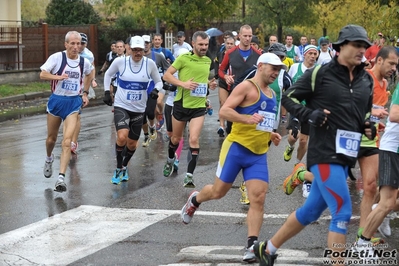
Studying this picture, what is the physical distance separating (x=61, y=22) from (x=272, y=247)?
3358cm

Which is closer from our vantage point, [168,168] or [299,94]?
[299,94]

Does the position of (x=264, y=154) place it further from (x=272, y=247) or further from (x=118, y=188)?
(x=118, y=188)

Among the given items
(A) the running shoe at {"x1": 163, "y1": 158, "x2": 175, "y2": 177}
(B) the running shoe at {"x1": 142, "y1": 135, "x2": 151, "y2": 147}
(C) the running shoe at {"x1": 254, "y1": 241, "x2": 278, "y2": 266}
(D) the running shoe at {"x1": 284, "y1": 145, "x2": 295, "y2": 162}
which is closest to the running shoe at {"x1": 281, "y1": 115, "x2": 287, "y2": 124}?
(B) the running shoe at {"x1": 142, "y1": 135, "x2": 151, "y2": 147}

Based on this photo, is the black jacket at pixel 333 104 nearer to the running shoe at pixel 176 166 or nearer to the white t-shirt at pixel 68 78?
the white t-shirt at pixel 68 78

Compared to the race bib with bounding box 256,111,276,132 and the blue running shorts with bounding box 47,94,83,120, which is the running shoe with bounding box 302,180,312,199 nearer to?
the race bib with bounding box 256,111,276,132

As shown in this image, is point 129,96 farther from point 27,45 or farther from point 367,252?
point 27,45

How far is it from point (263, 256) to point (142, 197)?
→ 11.8 ft

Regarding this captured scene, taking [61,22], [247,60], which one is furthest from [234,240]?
[61,22]

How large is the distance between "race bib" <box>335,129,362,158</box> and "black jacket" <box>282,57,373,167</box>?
3cm

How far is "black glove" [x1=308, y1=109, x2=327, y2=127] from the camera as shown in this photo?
613 cm

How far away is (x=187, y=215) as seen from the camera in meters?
8.12

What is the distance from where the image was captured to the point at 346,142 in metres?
6.28

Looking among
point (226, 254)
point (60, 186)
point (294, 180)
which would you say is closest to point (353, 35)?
point (226, 254)

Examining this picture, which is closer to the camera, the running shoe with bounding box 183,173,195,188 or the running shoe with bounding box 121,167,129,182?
the running shoe with bounding box 183,173,195,188
